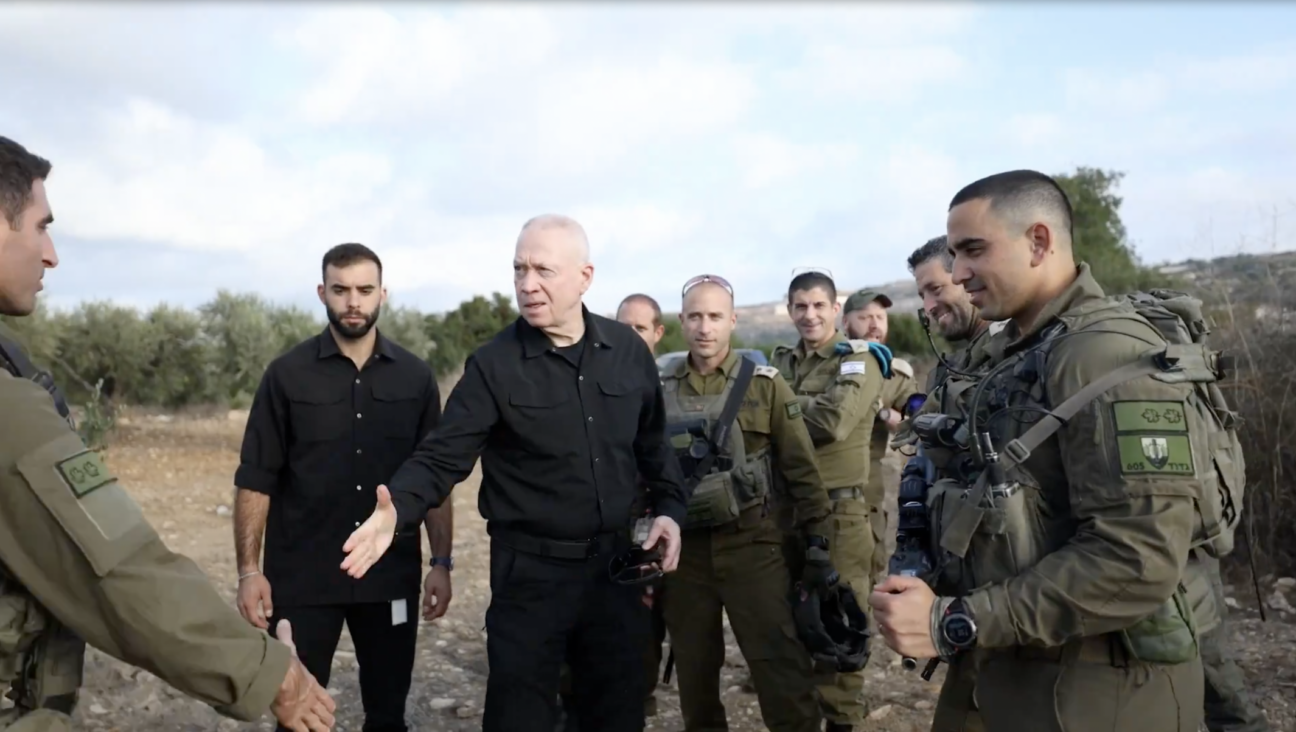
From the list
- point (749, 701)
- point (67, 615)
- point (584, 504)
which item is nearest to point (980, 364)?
point (584, 504)

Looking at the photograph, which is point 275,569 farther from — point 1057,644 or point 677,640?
point 1057,644

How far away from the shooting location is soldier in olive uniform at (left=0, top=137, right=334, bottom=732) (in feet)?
6.44

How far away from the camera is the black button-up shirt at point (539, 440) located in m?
3.29

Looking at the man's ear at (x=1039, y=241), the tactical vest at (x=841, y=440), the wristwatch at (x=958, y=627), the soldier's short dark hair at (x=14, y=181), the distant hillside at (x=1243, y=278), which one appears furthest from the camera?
the distant hillside at (x=1243, y=278)

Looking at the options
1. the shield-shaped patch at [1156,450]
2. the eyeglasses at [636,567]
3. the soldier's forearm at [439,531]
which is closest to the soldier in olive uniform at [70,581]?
the eyeglasses at [636,567]

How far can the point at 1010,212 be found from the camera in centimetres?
230

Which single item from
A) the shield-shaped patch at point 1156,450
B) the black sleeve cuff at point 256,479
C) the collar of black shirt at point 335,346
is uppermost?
the collar of black shirt at point 335,346

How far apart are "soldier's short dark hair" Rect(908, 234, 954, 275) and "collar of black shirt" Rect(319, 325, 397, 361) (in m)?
2.36

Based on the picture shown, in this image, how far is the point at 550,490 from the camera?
332 cm

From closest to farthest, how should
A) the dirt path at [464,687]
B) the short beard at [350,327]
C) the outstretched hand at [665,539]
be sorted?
the outstretched hand at [665,539]
the short beard at [350,327]
the dirt path at [464,687]

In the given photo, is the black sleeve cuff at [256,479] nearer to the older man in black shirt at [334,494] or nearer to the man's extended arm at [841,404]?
the older man in black shirt at [334,494]

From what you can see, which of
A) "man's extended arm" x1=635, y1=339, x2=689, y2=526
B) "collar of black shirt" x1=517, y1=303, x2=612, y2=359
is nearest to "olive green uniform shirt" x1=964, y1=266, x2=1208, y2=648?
"man's extended arm" x1=635, y1=339, x2=689, y2=526

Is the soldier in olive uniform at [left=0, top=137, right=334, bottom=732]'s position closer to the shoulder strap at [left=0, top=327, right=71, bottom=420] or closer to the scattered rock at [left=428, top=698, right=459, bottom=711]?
the shoulder strap at [left=0, top=327, right=71, bottom=420]

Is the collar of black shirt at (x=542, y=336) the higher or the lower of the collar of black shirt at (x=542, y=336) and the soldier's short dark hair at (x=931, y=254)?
the lower
